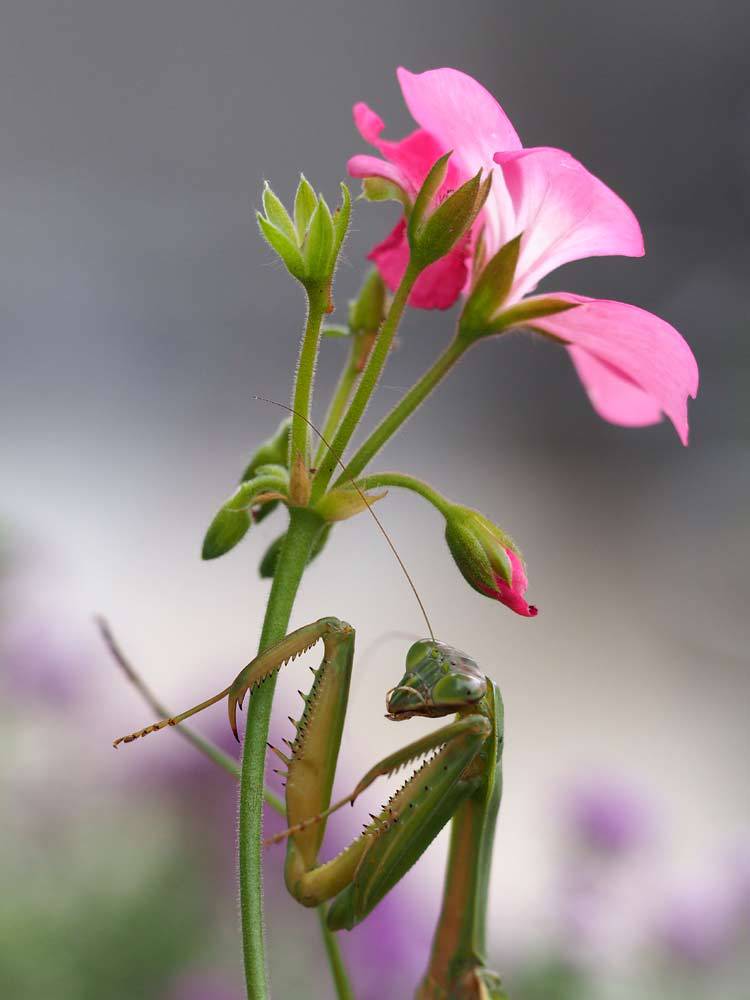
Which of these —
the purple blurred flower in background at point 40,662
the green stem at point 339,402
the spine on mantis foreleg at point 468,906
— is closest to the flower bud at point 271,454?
the green stem at point 339,402

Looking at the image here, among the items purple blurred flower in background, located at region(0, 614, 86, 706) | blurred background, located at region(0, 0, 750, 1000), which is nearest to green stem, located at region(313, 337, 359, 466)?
purple blurred flower in background, located at region(0, 614, 86, 706)

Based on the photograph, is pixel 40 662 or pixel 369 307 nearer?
pixel 369 307

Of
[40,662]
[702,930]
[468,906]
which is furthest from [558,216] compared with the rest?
[702,930]

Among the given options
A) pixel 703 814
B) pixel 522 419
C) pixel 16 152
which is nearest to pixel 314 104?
pixel 16 152

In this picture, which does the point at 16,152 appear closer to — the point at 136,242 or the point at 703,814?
the point at 136,242

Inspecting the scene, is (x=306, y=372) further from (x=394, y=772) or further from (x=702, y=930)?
(x=702, y=930)

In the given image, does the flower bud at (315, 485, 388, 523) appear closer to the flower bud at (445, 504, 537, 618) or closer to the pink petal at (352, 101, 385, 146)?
the flower bud at (445, 504, 537, 618)

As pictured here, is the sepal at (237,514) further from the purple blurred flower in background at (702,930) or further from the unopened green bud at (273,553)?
the purple blurred flower in background at (702,930)

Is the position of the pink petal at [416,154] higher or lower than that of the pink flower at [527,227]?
higher
